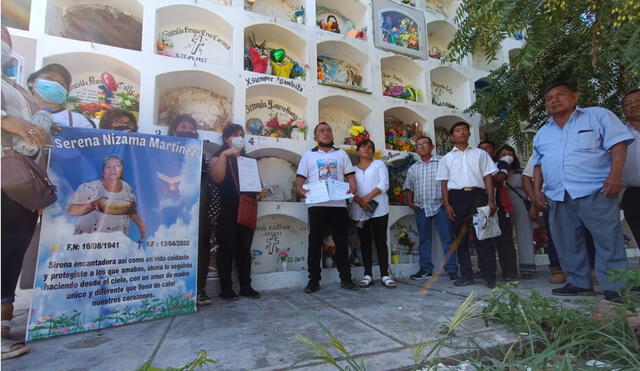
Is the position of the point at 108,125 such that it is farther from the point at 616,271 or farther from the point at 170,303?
the point at 616,271

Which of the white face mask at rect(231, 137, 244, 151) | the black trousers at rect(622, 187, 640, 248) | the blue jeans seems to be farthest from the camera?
the blue jeans

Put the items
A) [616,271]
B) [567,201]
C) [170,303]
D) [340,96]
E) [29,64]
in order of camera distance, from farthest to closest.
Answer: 1. [340,96]
2. [29,64]
3. [567,201]
4. [170,303]
5. [616,271]

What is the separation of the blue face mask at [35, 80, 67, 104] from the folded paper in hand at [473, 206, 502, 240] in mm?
2999

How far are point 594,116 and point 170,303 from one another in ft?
8.59

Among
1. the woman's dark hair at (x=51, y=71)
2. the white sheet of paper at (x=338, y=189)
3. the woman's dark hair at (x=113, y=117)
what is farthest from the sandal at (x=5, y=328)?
the white sheet of paper at (x=338, y=189)

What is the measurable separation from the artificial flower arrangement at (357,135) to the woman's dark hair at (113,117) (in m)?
1.96

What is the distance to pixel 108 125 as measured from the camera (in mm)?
2318

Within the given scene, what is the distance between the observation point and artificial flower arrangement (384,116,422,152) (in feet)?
11.8

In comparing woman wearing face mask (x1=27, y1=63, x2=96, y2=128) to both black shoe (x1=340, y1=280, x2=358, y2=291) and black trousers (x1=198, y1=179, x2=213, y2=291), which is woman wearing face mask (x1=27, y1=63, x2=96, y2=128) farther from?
black shoe (x1=340, y1=280, x2=358, y2=291)

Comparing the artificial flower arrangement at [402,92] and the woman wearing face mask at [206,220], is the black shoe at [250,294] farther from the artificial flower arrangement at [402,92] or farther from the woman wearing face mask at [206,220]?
the artificial flower arrangement at [402,92]

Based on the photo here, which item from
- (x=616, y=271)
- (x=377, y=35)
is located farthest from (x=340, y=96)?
(x=616, y=271)

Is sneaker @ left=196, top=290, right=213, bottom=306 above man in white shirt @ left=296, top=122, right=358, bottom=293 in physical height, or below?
below

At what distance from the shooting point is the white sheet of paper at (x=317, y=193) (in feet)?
7.42

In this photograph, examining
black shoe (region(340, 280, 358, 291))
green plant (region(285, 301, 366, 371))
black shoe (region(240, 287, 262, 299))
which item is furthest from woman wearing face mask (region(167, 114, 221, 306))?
green plant (region(285, 301, 366, 371))
